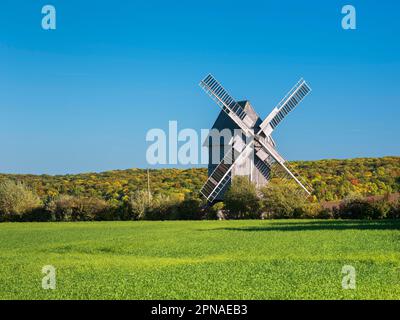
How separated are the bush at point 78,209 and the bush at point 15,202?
2.14m

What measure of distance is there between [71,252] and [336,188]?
132 feet

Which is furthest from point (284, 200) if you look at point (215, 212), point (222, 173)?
point (215, 212)

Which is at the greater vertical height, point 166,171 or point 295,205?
point 166,171

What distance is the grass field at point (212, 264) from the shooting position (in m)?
16.8

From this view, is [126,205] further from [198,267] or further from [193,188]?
[198,267]

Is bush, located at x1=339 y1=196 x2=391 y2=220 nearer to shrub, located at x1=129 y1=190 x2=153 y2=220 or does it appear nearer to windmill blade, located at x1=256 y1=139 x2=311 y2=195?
windmill blade, located at x1=256 y1=139 x2=311 y2=195

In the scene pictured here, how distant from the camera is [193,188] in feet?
247

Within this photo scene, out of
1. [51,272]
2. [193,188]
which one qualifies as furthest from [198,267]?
[193,188]

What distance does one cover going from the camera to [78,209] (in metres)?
59.5

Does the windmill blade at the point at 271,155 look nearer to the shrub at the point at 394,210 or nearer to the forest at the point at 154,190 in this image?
the forest at the point at 154,190

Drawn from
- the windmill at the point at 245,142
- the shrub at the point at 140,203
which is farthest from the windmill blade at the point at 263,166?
the shrub at the point at 140,203

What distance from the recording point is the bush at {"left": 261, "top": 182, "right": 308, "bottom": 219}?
53125 mm

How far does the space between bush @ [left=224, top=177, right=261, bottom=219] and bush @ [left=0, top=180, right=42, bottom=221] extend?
17.8 m
